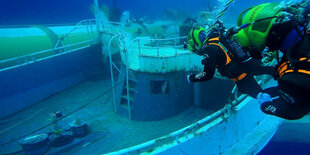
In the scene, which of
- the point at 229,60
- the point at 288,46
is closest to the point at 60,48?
the point at 229,60

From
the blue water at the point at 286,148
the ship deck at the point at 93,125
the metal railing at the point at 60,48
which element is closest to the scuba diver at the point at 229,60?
the ship deck at the point at 93,125

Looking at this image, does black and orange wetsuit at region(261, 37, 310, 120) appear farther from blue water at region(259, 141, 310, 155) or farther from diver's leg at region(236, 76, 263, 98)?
blue water at region(259, 141, 310, 155)

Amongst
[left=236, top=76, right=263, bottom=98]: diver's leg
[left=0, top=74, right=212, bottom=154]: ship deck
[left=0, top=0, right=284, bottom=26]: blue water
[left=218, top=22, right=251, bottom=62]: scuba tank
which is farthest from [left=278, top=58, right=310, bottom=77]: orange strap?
[left=0, top=0, right=284, bottom=26]: blue water

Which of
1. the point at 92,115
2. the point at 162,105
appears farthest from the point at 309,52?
the point at 92,115

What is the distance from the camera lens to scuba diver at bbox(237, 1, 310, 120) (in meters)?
1.71

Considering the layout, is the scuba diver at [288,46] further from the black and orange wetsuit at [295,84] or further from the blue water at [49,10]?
the blue water at [49,10]

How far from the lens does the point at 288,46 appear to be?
6.21 feet

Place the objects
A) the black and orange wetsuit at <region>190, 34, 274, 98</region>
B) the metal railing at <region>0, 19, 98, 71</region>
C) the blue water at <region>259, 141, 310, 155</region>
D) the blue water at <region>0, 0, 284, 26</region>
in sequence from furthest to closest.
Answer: the blue water at <region>0, 0, 284, 26</region>
the metal railing at <region>0, 19, 98, 71</region>
the blue water at <region>259, 141, 310, 155</region>
the black and orange wetsuit at <region>190, 34, 274, 98</region>

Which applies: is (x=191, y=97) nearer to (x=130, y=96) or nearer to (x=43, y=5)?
(x=130, y=96)

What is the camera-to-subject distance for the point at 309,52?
1.79 meters

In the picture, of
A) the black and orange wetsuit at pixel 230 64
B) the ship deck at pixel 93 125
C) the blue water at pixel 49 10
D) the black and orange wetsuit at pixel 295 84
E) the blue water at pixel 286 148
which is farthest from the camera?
the blue water at pixel 49 10

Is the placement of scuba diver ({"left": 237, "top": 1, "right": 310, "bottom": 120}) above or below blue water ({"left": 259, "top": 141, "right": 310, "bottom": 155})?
above

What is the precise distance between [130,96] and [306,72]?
6.42 metres

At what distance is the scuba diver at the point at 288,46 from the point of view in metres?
1.71
